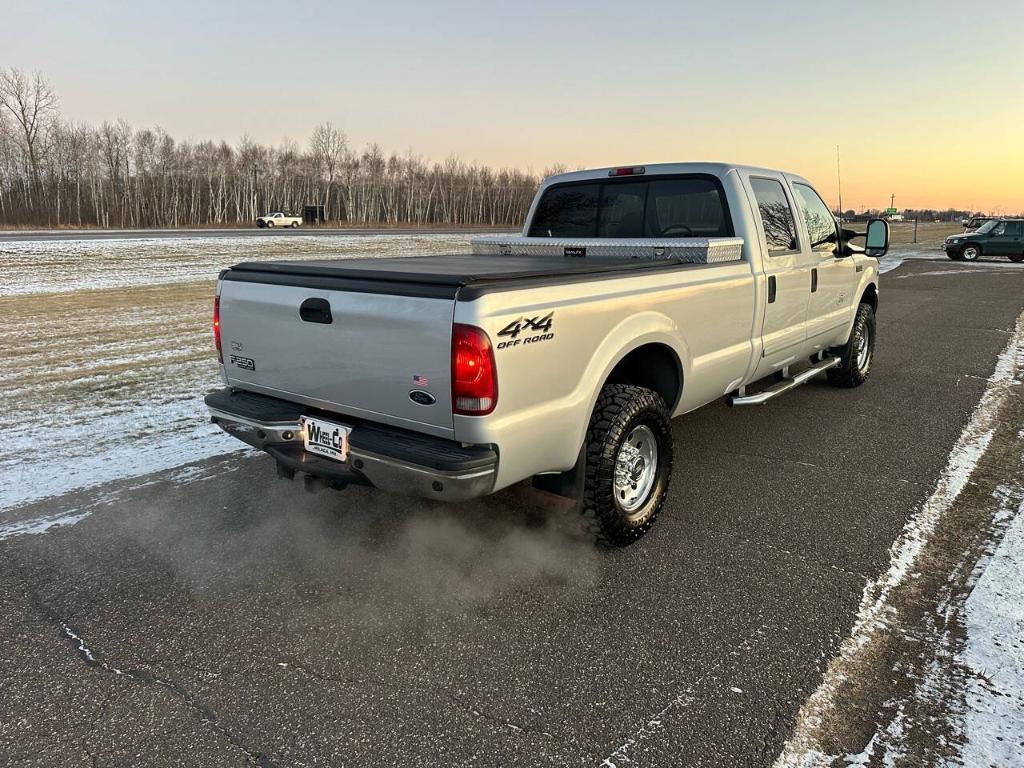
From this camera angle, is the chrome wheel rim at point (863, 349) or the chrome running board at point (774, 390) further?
the chrome wheel rim at point (863, 349)

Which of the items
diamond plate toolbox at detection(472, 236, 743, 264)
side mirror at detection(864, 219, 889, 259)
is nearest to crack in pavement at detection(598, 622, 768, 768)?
Answer: diamond plate toolbox at detection(472, 236, 743, 264)

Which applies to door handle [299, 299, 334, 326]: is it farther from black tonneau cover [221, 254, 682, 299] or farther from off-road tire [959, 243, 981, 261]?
off-road tire [959, 243, 981, 261]

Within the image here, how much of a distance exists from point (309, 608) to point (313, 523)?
2.94ft

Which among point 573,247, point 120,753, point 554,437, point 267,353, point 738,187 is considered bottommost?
point 120,753

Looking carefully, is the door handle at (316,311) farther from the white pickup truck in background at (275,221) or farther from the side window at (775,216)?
the white pickup truck in background at (275,221)

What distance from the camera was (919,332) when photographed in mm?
10289

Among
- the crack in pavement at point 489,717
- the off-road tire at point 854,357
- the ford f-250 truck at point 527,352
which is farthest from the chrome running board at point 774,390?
the crack in pavement at point 489,717

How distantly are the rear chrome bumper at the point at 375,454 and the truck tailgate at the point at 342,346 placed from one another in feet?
0.23

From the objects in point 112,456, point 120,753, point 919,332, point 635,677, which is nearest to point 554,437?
point 635,677

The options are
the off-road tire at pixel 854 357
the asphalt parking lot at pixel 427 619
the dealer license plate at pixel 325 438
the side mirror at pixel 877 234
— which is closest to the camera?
the asphalt parking lot at pixel 427 619

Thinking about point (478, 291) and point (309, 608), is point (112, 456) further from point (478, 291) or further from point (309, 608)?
point (478, 291)

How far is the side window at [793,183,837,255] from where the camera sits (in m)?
5.51

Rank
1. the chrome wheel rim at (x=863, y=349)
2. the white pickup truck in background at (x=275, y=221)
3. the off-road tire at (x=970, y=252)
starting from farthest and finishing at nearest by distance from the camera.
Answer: the white pickup truck in background at (x=275, y=221)
the off-road tire at (x=970, y=252)
the chrome wheel rim at (x=863, y=349)

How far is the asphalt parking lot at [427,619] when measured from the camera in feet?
7.59
